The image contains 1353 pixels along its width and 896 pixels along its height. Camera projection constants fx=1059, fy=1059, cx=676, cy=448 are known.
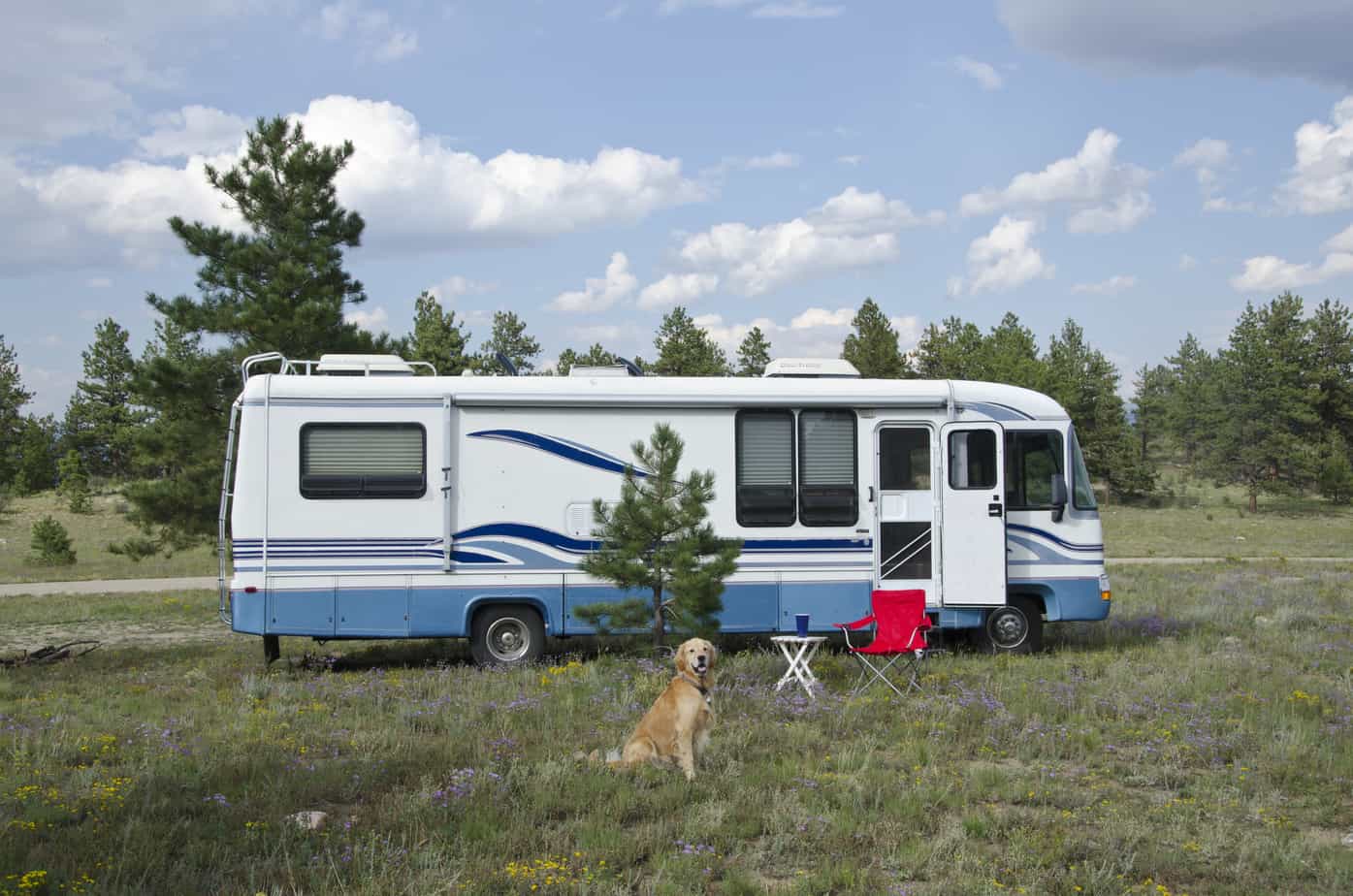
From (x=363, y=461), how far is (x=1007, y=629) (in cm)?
667

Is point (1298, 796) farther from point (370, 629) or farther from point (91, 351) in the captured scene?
point (91, 351)

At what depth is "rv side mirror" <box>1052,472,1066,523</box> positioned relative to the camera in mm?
10656

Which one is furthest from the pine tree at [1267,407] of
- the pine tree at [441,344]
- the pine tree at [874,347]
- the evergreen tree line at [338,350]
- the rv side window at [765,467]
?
the rv side window at [765,467]

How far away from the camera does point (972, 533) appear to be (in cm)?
1045

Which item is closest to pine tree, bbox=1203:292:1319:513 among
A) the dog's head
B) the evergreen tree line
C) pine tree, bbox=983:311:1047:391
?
the evergreen tree line

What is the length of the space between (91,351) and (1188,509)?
51.6m

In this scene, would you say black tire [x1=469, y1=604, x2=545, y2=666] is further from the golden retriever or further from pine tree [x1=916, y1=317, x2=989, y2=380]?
pine tree [x1=916, y1=317, x2=989, y2=380]

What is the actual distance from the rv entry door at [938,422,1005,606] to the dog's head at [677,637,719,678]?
14.0ft

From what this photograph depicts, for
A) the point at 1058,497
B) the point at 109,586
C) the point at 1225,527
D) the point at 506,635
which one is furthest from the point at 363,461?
the point at 1225,527

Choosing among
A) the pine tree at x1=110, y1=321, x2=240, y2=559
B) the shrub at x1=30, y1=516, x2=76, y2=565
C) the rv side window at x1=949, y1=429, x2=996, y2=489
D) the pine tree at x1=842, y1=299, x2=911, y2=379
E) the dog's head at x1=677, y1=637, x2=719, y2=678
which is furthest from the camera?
the pine tree at x1=842, y1=299, x2=911, y2=379

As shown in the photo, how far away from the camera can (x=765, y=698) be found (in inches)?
336

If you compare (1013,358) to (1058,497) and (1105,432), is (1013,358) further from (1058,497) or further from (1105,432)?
(1058,497)

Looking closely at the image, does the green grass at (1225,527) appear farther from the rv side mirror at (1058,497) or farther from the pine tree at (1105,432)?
the rv side mirror at (1058,497)

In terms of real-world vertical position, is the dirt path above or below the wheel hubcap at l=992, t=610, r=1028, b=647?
below
